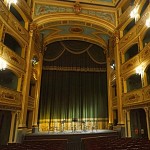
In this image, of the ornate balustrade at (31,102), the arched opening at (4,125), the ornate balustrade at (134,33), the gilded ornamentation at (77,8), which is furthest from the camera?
the gilded ornamentation at (77,8)

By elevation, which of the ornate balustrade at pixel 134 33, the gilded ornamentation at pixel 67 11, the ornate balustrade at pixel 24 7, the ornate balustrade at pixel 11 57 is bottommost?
the ornate balustrade at pixel 11 57

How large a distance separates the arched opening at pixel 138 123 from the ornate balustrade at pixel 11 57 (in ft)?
26.2

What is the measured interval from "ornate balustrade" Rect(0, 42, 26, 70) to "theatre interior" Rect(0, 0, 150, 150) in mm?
50

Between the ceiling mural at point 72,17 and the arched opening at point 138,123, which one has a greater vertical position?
the ceiling mural at point 72,17

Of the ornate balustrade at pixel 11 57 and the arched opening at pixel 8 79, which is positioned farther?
the arched opening at pixel 8 79

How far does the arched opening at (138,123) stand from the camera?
401 inches

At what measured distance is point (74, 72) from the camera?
14.8 metres

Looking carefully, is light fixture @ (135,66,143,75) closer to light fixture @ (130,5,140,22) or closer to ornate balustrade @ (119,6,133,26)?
light fixture @ (130,5,140,22)

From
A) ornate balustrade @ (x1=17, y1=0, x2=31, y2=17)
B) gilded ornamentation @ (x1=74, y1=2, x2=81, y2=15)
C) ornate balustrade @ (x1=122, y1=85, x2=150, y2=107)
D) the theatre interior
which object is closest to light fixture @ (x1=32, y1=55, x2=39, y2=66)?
the theatre interior

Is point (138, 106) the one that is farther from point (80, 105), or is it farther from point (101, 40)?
point (101, 40)

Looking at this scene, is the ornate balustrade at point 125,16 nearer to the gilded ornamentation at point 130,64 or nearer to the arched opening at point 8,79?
the gilded ornamentation at point 130,64

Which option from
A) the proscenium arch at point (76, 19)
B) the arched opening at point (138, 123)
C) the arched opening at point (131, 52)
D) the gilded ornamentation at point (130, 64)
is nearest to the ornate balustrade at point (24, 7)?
the proscenium arch at point (76, 19)

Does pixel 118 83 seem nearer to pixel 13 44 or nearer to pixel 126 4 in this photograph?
pixel 126 4

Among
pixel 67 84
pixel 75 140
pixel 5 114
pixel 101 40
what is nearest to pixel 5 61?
pixel 5 114
